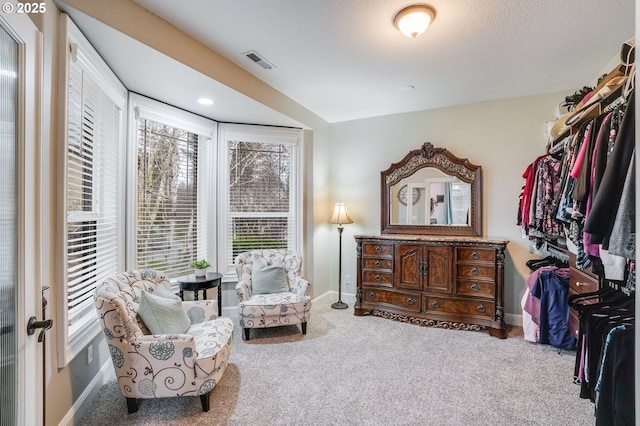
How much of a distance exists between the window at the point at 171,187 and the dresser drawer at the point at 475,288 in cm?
282

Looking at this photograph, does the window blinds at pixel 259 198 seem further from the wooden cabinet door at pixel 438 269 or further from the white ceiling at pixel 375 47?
the wooden cabinet door at pixel 438 269

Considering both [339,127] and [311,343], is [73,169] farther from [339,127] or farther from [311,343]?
[339,127]

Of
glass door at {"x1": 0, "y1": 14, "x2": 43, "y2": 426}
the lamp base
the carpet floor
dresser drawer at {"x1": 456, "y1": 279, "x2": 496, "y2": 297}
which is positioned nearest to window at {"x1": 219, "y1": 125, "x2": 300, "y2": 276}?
the lamp base

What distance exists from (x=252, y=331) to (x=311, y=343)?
0.69 m

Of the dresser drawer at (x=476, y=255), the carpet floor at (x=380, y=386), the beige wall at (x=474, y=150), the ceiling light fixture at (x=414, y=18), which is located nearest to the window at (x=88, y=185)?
the carpet floor at (x=380, y=386)

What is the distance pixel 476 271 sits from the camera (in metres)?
3.36

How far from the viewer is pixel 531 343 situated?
3.06m

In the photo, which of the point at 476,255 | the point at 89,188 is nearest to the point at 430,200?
the point at 476,255

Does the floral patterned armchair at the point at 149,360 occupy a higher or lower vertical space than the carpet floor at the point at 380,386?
higher

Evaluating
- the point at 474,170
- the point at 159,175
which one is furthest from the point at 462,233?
the point at 159,175

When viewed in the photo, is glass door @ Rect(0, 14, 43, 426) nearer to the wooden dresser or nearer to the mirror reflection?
the wooden dresser

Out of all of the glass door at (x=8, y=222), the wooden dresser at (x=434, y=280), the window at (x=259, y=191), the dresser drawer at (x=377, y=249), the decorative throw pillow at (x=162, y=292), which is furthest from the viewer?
the window at (x=259, y=191)

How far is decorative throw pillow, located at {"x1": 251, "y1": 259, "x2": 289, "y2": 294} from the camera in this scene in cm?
347

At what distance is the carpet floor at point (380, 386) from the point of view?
1.99 m
